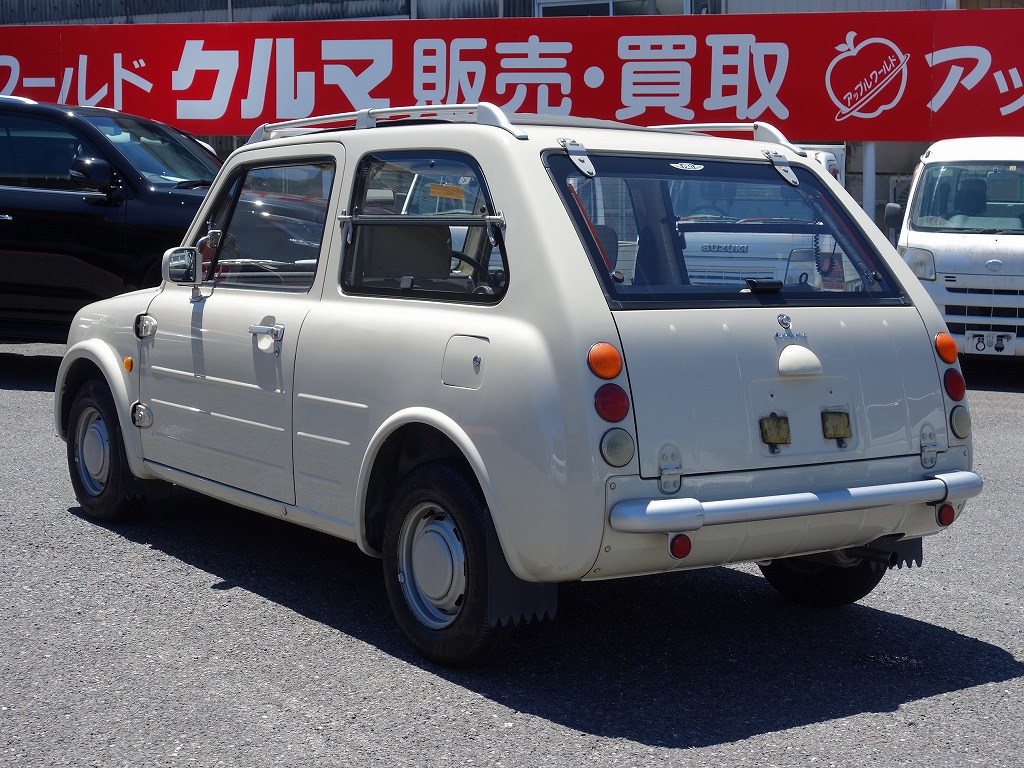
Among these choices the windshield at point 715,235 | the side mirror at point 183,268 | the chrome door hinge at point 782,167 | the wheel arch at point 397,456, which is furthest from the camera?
the side mirror at point 183,268

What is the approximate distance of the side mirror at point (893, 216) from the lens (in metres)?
12.2

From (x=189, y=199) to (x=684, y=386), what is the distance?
24.3 feet

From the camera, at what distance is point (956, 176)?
12.7 m

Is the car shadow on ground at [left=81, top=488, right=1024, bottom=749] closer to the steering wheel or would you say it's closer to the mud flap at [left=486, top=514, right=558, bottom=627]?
the mud flap at [left=486, top=514, right=558, bottom=627]

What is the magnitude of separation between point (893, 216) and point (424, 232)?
8470 mm

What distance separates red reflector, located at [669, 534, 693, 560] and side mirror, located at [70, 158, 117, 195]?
759 centimetres

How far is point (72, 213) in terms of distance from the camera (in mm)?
10742

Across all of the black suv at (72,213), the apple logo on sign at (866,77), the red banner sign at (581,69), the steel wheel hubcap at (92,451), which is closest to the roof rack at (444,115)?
the steel wheel hubcap at (92,451)

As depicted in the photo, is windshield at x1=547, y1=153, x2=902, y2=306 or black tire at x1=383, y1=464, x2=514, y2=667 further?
windshield at x1=547, y1=153, x2=902, y2=306

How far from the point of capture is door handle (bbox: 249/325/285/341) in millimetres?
5094

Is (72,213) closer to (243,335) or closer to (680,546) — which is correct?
(243,335)

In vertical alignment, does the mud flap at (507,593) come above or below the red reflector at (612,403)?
below

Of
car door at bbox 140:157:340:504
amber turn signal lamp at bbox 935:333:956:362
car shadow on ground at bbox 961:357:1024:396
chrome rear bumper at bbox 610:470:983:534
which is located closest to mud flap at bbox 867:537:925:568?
chrome rear bumper at bbox 610:470:983:534

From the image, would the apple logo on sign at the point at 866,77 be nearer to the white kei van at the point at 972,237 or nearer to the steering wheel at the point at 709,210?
the white kei van at the point at 972,237
